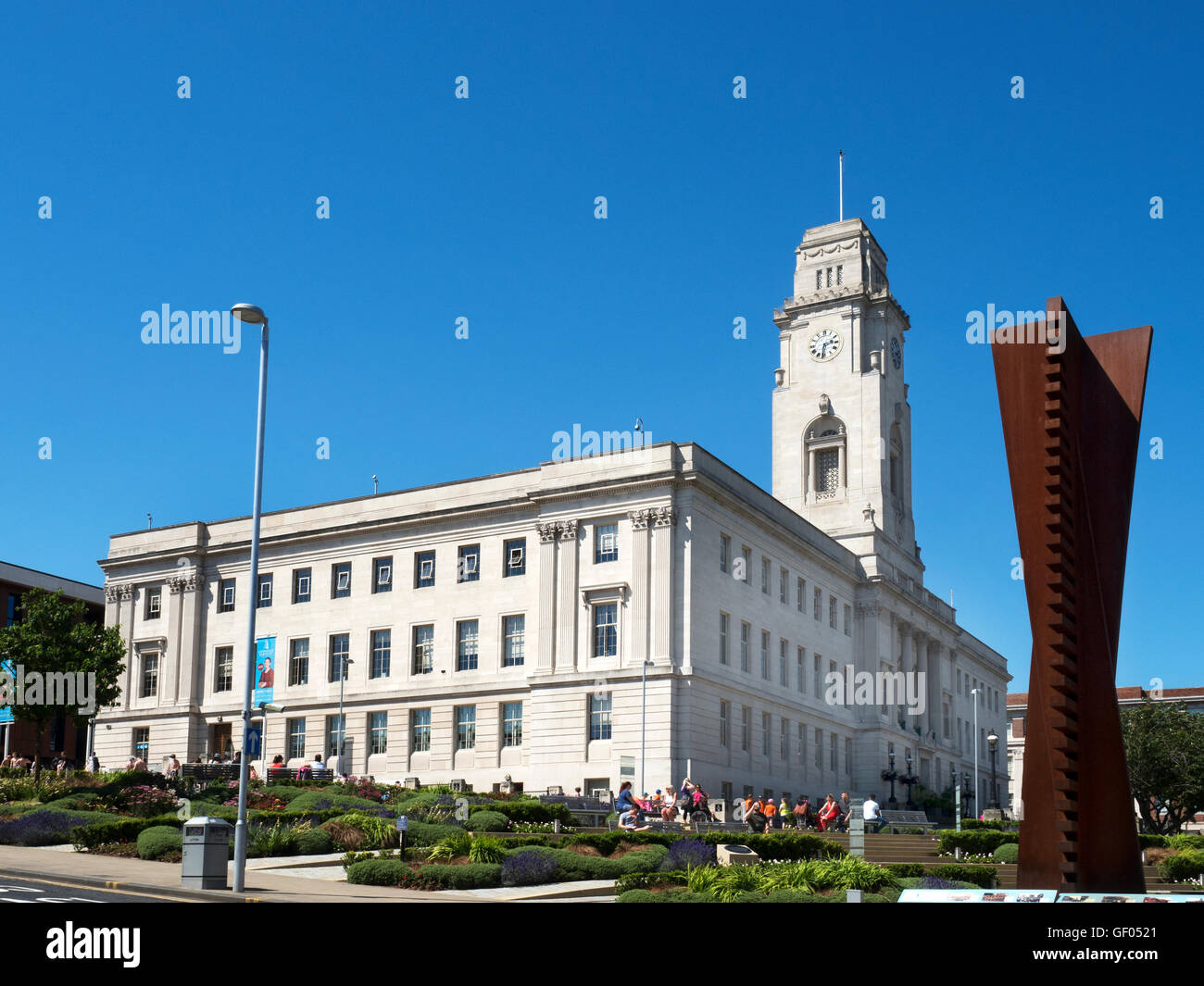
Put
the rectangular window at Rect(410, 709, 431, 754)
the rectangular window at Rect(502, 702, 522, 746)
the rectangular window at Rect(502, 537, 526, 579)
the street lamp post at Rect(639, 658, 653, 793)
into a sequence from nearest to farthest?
the street lamp post at Rect(639, 658, 653, 793) → the rectangular window at Rect(502, 702, 522, 746) → the rectangular window at Rect(502, 537, 526, 579) → the rectangular window at Rect(410, 709, 431, 754)

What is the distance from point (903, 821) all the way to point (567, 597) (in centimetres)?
1871

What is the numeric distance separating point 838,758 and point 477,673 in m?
23.0

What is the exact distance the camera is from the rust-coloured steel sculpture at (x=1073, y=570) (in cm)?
1603

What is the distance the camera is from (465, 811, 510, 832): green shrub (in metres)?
37.1

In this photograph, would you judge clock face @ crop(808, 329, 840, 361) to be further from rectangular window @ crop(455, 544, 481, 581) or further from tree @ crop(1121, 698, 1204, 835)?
rectangular window @ crop(455, 544, 481, 581)

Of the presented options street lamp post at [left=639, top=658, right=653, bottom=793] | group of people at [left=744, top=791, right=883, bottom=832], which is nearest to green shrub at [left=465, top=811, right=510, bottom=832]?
group of people at [left=744, top=791, right=883, bottom=832]

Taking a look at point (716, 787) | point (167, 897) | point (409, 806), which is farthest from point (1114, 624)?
point (716, 787)

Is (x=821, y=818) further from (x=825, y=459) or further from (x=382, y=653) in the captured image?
(x=825, y=459)

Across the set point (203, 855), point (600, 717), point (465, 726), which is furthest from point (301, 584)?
point (203, 855)

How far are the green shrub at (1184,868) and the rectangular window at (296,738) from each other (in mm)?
47869

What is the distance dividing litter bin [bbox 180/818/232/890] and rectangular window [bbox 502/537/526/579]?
137 feet

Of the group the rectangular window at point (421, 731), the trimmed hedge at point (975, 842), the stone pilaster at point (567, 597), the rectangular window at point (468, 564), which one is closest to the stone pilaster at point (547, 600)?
the stone pilaster at point (567, 597)

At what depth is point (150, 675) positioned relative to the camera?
249ft
